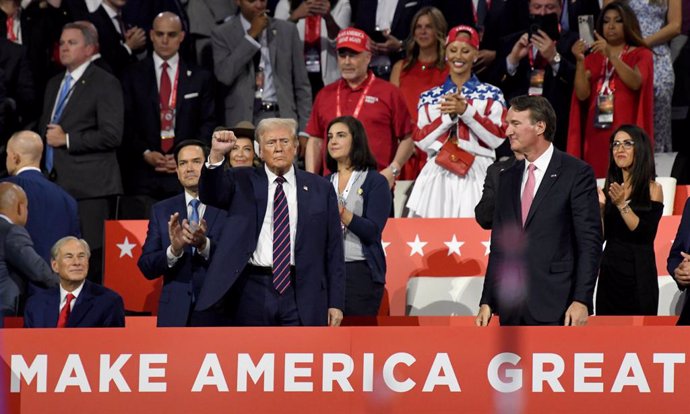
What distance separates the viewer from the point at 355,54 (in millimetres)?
10398

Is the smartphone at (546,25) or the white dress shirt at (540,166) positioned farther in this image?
the smartphone at (546,25)

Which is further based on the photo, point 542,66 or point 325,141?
point 542,66

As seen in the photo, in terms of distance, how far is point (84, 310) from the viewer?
822 centimetres

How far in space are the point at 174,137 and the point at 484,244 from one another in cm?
293

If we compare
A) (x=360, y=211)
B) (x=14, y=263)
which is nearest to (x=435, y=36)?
(x=360, y=211)

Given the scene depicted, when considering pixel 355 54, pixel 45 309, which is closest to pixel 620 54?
pixel 355 54

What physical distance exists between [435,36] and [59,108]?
3007 millimetres

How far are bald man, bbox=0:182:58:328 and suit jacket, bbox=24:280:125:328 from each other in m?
0.33

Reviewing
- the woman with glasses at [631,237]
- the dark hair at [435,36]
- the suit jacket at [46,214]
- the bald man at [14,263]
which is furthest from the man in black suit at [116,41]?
the woman with glasses at [631,237]

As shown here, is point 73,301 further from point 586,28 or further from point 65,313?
point 586,28

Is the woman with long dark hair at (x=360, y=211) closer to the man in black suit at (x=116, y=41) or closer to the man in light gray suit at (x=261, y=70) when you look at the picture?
the man in light gray suit at (x=261, y=70)

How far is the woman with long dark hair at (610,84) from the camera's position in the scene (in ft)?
35.8

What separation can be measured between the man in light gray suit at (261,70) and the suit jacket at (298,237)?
14.3 ft

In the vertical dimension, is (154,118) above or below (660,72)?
below
